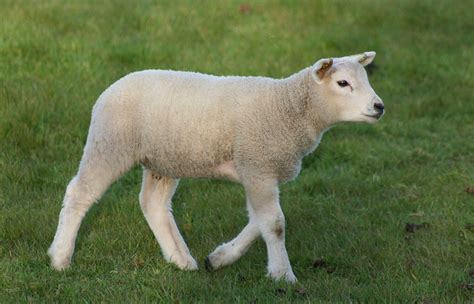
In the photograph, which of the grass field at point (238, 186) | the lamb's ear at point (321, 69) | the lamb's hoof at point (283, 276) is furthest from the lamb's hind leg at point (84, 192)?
the lamb's ear at point (321, 69)

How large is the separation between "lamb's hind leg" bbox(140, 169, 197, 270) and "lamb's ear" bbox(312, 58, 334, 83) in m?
1.26

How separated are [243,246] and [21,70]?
4.51 m

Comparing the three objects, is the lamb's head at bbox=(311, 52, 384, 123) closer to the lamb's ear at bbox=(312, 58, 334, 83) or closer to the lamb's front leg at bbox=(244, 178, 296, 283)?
the lamb's ear at bbox=(312, 58, 334, 83)

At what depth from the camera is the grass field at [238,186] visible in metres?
5.09

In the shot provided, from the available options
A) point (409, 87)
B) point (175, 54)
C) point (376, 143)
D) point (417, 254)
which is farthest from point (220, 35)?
point (417, 254)

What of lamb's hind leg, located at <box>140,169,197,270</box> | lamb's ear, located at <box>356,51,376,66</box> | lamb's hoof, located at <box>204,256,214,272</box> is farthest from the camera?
lamb's hind leg, located at <box>140,169,197,270</box>

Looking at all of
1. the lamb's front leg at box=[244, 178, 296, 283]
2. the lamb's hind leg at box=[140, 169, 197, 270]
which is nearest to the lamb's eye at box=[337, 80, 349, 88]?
the lamb's front leg at box=[244, 178, 296, 283]

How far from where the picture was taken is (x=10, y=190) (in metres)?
6.68

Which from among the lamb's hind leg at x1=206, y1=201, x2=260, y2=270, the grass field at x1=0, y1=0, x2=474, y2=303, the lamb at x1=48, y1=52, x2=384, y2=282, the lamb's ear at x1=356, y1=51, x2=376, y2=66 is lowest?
the grass field at x1=0, y1=0, x2=474, y2=303

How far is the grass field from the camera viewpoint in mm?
5090

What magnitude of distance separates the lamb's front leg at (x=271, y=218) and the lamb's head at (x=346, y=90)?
2.00 feet

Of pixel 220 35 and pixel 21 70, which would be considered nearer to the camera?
pixel 21 70

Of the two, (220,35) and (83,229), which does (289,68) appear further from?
(83,229)

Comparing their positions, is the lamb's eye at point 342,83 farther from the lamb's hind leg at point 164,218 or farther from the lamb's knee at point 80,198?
the lamb's knee at point 80,198
